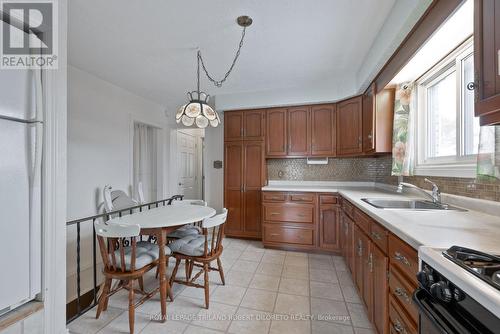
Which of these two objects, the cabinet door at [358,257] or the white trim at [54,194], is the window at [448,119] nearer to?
the cabinet door at [358,257]

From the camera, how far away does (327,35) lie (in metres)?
2.07

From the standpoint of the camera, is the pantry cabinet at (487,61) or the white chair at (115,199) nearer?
the pantry cabinet at (487,61)

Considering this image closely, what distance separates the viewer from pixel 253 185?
354cm

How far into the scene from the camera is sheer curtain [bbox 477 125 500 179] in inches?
43.9

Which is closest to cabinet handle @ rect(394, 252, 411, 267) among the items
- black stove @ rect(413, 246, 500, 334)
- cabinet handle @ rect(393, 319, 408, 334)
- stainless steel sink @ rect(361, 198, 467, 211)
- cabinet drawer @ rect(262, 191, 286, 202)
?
black stove @ rect(413, 246, 500, 334)

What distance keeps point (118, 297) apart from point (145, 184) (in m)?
2.69

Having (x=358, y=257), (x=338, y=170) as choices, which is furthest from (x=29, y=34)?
(x=338, y=170)

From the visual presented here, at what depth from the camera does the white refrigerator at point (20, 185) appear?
2.93ft

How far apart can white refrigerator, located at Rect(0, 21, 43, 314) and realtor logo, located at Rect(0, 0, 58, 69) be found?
0.11 ft

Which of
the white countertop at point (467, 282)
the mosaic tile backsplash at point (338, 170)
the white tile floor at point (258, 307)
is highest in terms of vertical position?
the mosaic tile backsplash at point (338, 170)

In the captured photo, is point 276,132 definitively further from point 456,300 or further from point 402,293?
point 456,300

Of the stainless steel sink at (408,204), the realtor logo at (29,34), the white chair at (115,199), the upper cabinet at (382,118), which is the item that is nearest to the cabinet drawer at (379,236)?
the stainless steel sink at (408,204)

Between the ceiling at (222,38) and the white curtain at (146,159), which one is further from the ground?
the ceiling at (222,38)

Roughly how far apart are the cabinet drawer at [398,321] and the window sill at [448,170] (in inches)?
42.6
